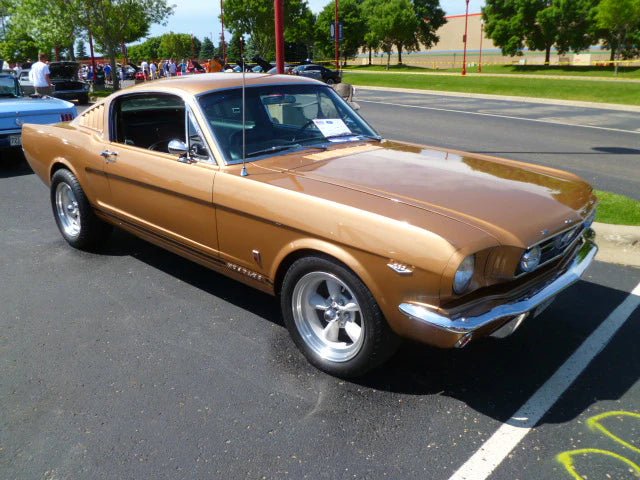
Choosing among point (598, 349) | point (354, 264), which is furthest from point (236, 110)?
point (598, 349)

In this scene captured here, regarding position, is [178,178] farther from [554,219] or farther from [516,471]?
[516,471]

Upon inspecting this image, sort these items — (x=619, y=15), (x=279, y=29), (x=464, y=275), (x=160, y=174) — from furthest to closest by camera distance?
1. (x=619, y=15)
2. (x=279, y=29)
3. (x=160, y=174)
4. (x=464, y=275)

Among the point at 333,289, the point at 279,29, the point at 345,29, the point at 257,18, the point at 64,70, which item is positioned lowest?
the point at 333,289

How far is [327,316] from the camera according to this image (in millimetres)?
3391

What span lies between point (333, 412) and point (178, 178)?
75.4 inches

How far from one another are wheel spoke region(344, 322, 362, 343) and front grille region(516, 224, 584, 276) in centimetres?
91

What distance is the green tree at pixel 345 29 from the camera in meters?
70.9

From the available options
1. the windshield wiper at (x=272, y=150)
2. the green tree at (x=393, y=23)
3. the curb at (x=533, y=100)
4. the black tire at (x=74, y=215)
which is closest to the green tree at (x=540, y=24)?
the green tree at (x=393, y=23)

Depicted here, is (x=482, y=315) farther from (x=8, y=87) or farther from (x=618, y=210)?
(x=8, y=87)

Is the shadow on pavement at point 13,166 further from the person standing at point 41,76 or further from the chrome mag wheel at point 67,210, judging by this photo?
the person standing at point 41,76

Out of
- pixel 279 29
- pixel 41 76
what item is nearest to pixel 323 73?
pixel 41 76

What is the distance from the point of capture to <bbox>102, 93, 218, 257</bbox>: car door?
12.8 feet

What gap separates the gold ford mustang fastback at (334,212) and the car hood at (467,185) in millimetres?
12

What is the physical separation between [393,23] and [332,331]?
2556 inches
